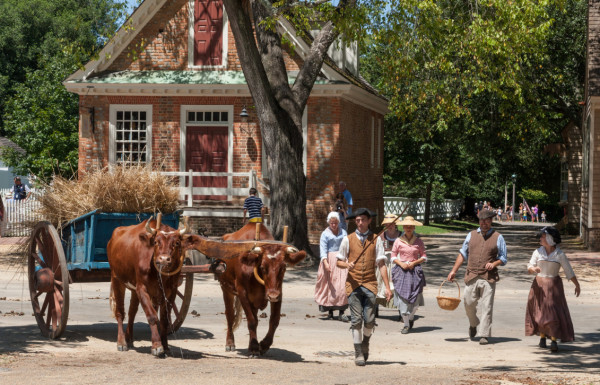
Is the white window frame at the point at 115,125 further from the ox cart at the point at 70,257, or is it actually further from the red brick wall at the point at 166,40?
the ox cart at the point at 70,257

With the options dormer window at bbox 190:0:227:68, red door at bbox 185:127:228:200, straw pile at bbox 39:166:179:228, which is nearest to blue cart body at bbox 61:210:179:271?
straw pile at bbox 39:166:179:228

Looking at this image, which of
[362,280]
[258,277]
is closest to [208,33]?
[362,280]

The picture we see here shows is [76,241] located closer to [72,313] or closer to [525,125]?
[72,313]

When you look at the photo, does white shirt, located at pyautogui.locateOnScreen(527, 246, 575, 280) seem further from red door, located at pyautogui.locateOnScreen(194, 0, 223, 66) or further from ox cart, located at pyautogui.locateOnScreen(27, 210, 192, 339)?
red door, located at pyautogui.locateOnScreen(194, 0, 223, 66)

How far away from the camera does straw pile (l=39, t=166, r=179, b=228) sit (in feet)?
36.9

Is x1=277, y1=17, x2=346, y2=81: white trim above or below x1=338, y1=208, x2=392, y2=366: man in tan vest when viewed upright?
above

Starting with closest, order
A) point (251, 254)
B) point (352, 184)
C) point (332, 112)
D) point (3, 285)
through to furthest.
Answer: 1. point (251, 254)
2. point (3, 285)
3. point (332, 112)
4. point (352, 184)

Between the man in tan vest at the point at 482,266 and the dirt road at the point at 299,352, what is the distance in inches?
20.2

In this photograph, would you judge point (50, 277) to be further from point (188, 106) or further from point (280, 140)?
point (188, 106)

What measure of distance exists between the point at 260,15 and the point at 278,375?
556 inches

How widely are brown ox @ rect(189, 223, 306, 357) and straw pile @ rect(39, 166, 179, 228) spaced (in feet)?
5.60

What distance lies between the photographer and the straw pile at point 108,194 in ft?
36.9

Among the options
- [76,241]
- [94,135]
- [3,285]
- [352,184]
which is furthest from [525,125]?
[76,241]

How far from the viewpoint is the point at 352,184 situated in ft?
94.0
